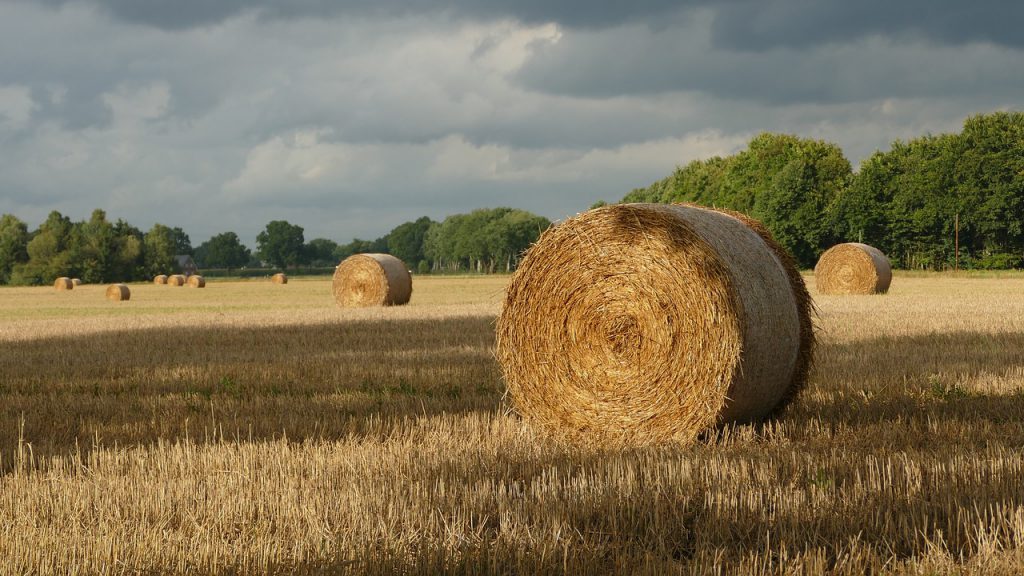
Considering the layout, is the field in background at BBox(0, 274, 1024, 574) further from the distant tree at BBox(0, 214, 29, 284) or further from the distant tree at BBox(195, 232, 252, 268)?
the distant tree at BBox(195, 232, 252, 268)

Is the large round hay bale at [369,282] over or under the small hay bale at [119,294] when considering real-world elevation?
over

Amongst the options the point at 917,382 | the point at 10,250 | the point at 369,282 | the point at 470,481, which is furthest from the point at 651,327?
the point at 10,250

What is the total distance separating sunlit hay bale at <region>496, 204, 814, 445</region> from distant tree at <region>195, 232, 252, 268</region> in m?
168

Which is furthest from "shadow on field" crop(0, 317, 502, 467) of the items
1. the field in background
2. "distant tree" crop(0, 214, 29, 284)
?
"distant tree" crop(0, 214, 29, 284)

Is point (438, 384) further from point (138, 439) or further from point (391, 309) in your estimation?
point (391, 309)

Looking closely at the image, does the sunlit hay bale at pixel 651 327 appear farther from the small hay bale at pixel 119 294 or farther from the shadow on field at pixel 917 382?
the small hay bale at pixel 119 294

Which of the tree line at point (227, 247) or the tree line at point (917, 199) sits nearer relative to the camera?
the tree line at point (917, 199)

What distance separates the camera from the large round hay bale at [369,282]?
26359 millimetres

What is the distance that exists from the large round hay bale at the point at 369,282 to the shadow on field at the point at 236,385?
10164mm

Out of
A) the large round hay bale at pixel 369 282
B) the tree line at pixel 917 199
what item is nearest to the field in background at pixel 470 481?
the large round hay bale at pixel 369 282

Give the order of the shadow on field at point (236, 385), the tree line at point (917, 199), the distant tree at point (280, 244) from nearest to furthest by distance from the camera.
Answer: the shadow on field at point (236, 385), the tree line at point (917, 199), the distant tree at point (280, 244)

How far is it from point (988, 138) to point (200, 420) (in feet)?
209

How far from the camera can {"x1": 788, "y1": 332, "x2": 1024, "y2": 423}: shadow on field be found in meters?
7.71

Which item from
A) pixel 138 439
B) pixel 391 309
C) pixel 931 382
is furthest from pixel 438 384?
pixel 391 309
